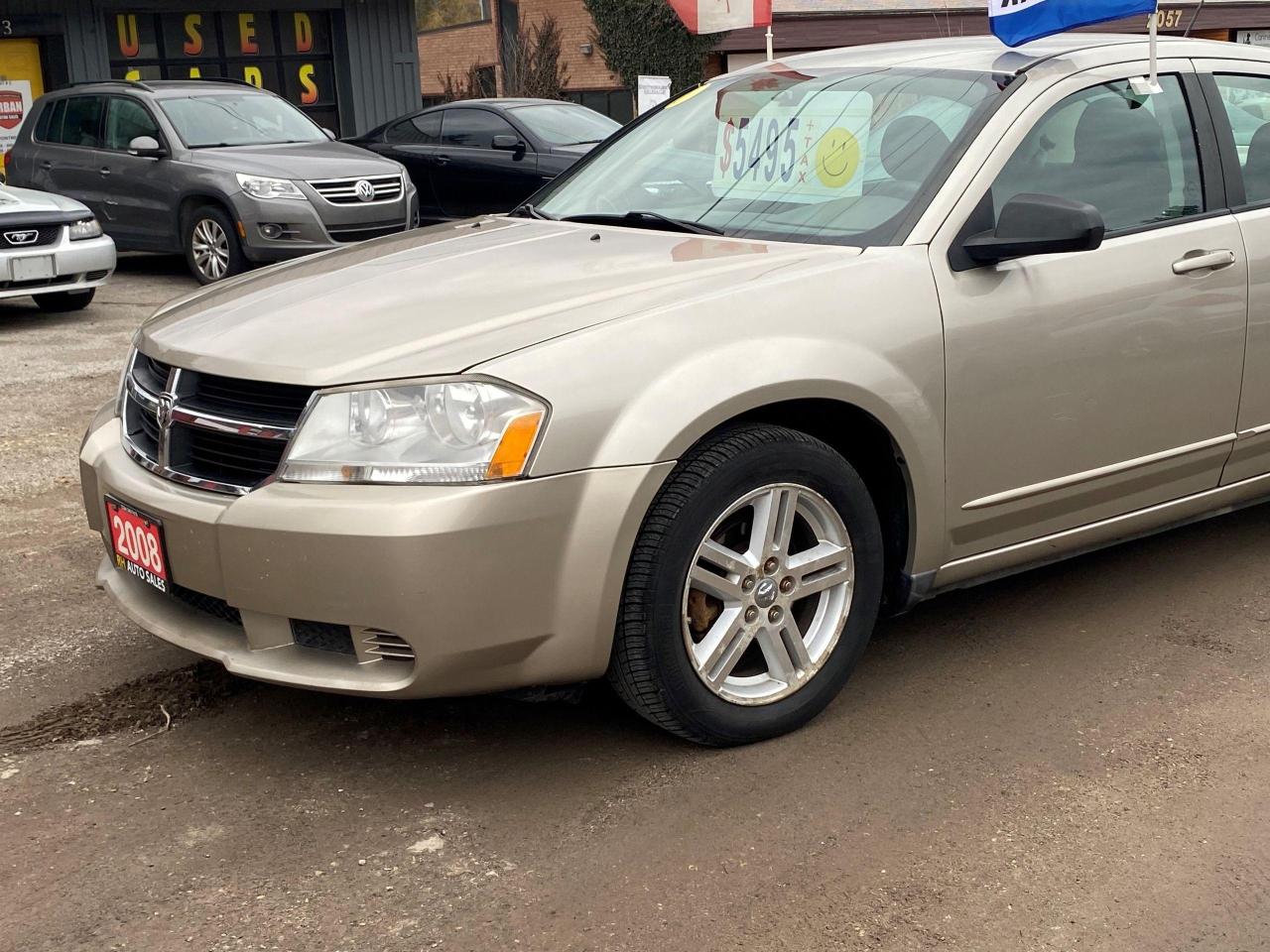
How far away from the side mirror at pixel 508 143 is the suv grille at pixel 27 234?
4278mm

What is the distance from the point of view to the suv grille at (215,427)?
3.20m

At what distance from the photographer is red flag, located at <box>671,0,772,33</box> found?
9.16 meters

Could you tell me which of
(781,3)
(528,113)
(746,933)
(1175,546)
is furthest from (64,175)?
(781,3)

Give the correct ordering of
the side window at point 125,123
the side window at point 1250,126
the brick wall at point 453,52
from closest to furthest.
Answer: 1. the side window at point 1250,126
2. the side window at point 125,123
3. the brick wall at point 453,52

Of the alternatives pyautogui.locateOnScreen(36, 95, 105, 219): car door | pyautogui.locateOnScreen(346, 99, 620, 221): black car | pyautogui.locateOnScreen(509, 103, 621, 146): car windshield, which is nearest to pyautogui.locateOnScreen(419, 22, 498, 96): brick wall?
pyautogui.locateOnScreen(346, 99, 620, 221): black car

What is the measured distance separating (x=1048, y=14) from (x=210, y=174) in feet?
28.5

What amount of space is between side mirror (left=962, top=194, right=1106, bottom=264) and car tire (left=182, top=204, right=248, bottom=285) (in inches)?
349

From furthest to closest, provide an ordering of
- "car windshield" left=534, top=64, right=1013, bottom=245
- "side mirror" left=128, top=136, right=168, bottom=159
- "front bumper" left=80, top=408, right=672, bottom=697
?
1. "side mirror" left=128, top=136, right=168, bottom=159
2. "car windshield" left=534, top=64, right=1013, bottom=245
3. "front bumper" left=80, top=408, right=672, bottom=697

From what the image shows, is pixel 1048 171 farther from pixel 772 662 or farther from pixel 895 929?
pixel 895 929

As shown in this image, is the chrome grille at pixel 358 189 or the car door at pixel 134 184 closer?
the chrome grille at pixel 358 189

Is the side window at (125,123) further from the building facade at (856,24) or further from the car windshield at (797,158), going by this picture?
the building facade at (856,24)

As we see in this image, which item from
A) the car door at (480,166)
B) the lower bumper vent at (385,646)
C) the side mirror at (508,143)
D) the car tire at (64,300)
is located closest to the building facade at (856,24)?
the car door at (480,166)

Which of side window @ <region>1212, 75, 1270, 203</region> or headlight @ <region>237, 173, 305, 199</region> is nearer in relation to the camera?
side window @ <region>1212, 75, 1270, 203</region>

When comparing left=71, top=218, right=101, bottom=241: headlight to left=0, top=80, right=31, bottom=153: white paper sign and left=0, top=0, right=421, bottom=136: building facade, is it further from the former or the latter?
left=0, top=80, right=31, bottom=153: white paper sign
